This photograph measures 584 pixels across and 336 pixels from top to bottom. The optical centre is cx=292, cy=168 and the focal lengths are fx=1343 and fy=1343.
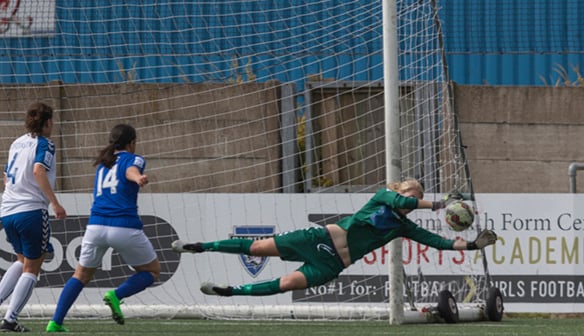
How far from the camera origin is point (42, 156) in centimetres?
964

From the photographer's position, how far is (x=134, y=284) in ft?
31.9

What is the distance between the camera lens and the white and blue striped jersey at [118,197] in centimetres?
955

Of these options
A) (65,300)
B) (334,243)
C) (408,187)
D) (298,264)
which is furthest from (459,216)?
(298,264)

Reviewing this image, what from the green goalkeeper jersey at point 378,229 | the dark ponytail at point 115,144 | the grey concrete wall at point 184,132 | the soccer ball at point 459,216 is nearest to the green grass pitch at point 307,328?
the green goalkeeper jersey at point 378,229

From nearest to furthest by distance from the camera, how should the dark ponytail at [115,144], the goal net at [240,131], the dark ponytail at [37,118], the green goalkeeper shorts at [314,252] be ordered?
1. the dark ponytail at [115,144]
2. the dark ponytail at [37,118]
3. the green goalkeeper shorts at [314,252]
4. the goal net at [240,131]

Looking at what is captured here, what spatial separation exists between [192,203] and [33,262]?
11.1 ft

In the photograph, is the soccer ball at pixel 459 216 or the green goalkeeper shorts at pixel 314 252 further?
the green goalkeeper shorts at pixel 314 252

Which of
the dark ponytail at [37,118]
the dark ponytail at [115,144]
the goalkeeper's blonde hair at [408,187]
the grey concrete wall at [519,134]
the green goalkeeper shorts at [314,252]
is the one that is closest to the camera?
the dark ponytail at [115,144]

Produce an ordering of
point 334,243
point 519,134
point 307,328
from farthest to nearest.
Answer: point 519,134 → point 307,328 → point 334,243

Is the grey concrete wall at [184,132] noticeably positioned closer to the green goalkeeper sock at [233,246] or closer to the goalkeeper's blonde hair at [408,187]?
the goalkeeper's blonde hair at [408,187]

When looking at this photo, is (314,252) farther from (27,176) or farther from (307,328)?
(27,176)

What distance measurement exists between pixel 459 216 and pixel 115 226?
8.21ft

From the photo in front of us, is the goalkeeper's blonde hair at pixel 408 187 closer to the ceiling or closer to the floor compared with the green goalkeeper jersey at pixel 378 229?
closer to the ceiling

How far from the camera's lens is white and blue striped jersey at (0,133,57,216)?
9.70 m
